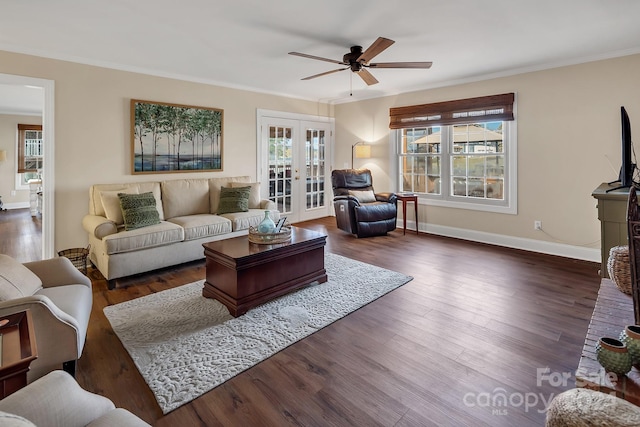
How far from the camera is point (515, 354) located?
2209 mm

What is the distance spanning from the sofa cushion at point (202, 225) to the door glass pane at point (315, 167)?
2.81 m

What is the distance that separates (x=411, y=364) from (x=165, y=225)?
3028 millimetres

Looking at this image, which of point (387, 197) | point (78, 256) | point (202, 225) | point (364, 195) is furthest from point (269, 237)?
point (387, 197)

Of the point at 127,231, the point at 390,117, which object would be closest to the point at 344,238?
the point at 390,117

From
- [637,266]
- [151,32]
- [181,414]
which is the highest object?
[151,32]

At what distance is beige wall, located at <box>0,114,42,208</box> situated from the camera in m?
8.30

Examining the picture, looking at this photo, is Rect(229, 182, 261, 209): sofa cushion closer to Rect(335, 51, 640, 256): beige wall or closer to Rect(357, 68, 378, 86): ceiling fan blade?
Rect(357, 68, 378, 86): ceiling fan blade

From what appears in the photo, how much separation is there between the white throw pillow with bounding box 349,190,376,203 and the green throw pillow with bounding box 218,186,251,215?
1.83 meters

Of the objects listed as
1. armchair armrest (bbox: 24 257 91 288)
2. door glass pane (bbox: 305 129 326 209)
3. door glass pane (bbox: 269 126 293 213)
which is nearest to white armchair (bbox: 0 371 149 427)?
armchair armrest (bbox: 24 257 91 288)

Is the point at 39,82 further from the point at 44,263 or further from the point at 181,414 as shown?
the point at 181,414

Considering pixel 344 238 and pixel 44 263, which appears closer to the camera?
pixel 44 263

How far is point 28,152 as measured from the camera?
873 cm

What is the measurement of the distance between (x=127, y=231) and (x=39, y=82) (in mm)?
1985

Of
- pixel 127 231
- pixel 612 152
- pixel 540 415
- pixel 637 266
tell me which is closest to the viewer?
pixel 637 266
